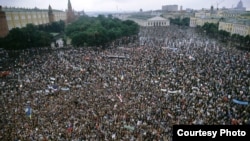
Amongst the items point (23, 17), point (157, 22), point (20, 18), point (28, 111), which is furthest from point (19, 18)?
point (157, 22)

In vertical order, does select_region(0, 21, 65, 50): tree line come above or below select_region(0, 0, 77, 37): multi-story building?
below

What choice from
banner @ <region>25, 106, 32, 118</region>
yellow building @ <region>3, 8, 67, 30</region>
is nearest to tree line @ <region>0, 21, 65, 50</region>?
yellow building @ <region>3, 8, 67, 30</region>

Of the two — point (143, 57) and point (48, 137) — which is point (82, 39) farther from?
point (48, 137)

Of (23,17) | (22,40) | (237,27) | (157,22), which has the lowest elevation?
(22,40)

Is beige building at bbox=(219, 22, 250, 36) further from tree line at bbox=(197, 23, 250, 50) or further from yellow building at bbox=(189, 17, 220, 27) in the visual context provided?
yellow building at bbox=(189, 17, 220, 27)

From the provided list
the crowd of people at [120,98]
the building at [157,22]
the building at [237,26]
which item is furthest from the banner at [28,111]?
the building at [157,22]

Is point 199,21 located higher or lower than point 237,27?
higher

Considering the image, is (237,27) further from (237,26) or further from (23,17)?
(23,17)
